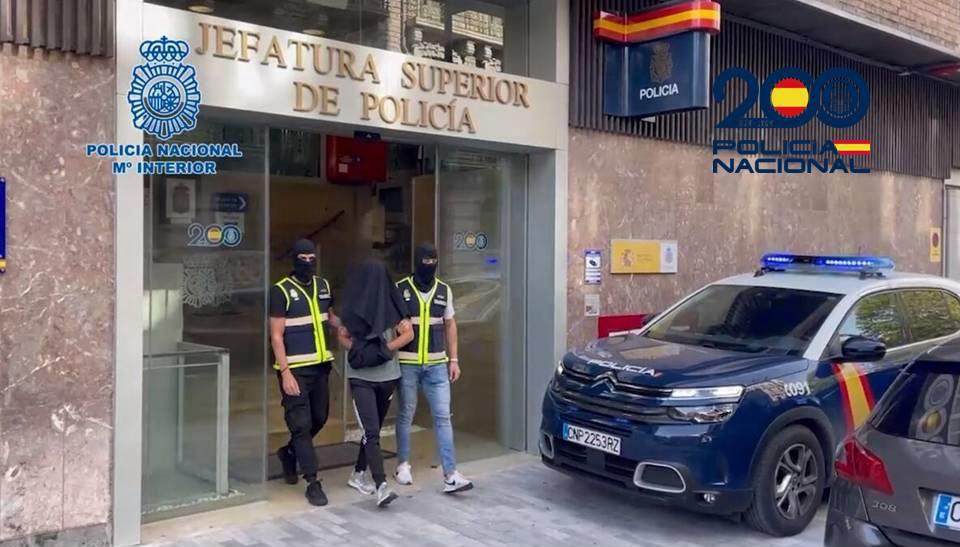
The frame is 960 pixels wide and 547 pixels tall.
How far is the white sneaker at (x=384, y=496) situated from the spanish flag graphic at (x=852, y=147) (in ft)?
26.2

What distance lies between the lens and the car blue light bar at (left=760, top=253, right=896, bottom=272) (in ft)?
23.7

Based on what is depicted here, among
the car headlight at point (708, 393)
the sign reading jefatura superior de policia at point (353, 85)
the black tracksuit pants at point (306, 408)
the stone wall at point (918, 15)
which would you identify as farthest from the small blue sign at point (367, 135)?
the stone wall at point (918, 15)

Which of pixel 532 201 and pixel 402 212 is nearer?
pixel 532 201

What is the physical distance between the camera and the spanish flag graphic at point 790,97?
1098 centimetres

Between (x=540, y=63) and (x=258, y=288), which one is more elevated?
(x=540, y=63)

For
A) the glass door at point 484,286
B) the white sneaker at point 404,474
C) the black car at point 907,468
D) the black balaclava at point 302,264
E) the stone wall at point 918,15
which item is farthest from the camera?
the stone wall at point 918,15

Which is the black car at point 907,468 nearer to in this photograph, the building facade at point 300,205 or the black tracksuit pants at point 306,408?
the black tracksuit pants at point 306,408

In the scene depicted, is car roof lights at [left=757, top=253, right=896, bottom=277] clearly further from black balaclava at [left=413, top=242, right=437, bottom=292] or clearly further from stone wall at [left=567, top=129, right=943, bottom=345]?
black balaclava at [left=413, top=242, right=437, bottom=292]

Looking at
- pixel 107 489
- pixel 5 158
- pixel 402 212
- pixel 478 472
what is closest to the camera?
pixel 5 158

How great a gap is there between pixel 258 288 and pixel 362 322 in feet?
2.99

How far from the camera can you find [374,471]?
6559mm

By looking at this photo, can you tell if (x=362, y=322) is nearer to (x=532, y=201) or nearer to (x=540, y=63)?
(x=532, y=201)

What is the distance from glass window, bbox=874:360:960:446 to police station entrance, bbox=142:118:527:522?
4.06 metres

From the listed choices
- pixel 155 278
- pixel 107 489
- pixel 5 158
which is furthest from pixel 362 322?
pixel 5 158
